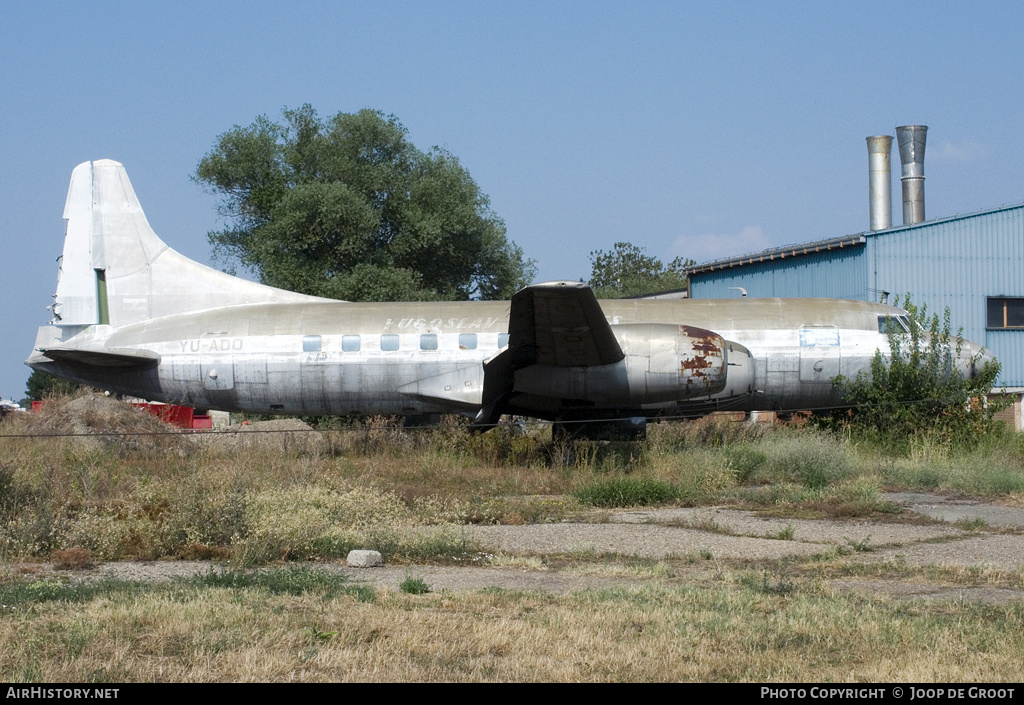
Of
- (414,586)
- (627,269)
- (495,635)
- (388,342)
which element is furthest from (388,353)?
(627,269)

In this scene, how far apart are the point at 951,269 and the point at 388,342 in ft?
54.8

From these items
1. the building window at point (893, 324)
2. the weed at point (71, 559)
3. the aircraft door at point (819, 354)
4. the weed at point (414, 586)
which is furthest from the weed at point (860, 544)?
the building window at point (893, 324)

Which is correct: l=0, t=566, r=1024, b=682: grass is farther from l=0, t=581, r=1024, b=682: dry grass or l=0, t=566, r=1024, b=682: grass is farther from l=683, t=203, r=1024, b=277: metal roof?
l=683, t=203, r=1024, b=277: metal roof

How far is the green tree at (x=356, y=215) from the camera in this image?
117 feet

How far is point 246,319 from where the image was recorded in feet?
63.5

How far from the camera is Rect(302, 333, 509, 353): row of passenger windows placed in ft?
61.3

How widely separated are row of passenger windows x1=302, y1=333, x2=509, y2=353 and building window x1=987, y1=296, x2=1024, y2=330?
1572 cm

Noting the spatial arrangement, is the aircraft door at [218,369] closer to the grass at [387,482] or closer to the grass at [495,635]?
the grass at [387,482]

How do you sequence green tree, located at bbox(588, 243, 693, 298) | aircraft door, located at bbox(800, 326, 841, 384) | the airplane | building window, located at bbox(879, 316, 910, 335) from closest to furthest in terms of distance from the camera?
the airplane, aircraft door, located at bbox(800, 326, 841, 384), building window, located at bbox(879, 316, 910, 335), green tree, located at bbox(588, 243, 693, 298)

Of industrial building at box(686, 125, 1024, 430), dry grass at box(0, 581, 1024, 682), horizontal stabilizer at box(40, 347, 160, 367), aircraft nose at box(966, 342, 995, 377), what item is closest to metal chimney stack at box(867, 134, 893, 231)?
industrial building at box(686, 125, 1024, 430)

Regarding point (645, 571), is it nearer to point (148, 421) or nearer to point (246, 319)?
point (246, 319)

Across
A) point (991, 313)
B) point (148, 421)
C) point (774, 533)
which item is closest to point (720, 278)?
point (991, 313)

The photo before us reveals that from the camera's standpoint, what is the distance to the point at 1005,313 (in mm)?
27172

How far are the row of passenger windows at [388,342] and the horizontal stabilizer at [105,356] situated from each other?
302cm
